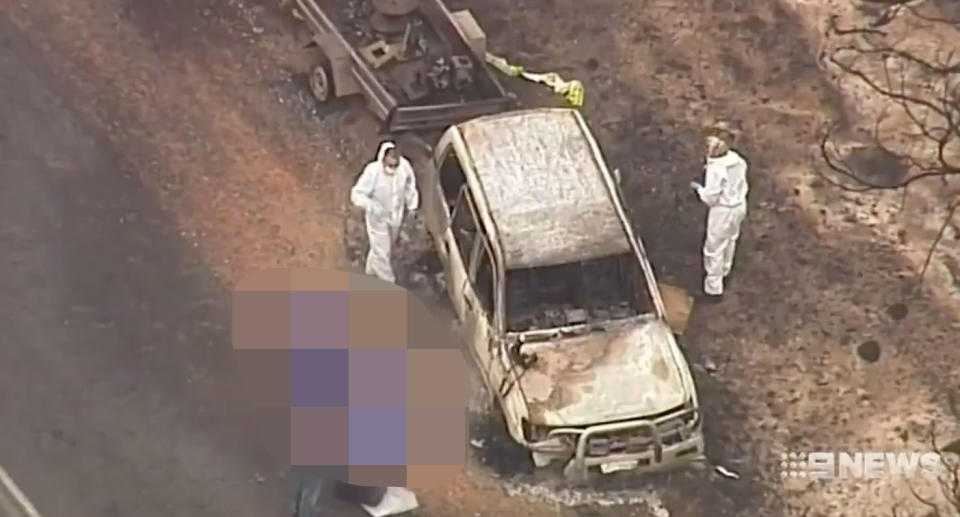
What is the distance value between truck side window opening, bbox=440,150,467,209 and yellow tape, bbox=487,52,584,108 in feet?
8.42

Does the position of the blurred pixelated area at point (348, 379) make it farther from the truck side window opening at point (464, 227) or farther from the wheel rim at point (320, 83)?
the wheel rim at point (320, 83)

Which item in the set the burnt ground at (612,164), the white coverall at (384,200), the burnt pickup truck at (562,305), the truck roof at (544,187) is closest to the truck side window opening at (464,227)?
the burnt pickup truck at (562,305)

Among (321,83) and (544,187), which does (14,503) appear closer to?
(544,187)

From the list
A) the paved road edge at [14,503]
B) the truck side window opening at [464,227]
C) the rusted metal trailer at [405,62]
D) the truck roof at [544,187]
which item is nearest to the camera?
the paved road edge at [14,503]

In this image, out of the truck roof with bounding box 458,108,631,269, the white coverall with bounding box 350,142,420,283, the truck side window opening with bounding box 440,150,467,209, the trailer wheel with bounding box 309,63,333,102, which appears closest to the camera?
the truck roof with bounding box 458,108,631,269

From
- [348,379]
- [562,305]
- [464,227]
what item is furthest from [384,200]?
[348,379]

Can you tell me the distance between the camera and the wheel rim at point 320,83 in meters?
17.5

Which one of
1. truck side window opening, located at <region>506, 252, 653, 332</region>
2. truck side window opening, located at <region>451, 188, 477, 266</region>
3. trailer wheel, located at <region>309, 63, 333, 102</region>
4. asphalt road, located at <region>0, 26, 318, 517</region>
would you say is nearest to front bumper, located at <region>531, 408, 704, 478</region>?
truck side window opening, located at <region>506, 252, 653, 332</region>

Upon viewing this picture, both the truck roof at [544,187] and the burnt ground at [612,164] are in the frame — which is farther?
the burnt ground at [612,164]

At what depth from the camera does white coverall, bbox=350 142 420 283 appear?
15164mm

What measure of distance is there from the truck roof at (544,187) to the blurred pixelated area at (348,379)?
5.16ft

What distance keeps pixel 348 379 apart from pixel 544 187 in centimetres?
342

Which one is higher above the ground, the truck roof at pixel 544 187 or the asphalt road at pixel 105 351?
the truck roof at pixel 544 187

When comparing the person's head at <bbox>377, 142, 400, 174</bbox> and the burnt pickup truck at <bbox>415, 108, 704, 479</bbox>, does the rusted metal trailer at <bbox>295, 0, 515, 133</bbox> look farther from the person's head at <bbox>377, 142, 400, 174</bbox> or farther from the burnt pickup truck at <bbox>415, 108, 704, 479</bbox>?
the person's head at <bbox>377, 142, 400, 174</bbox>
